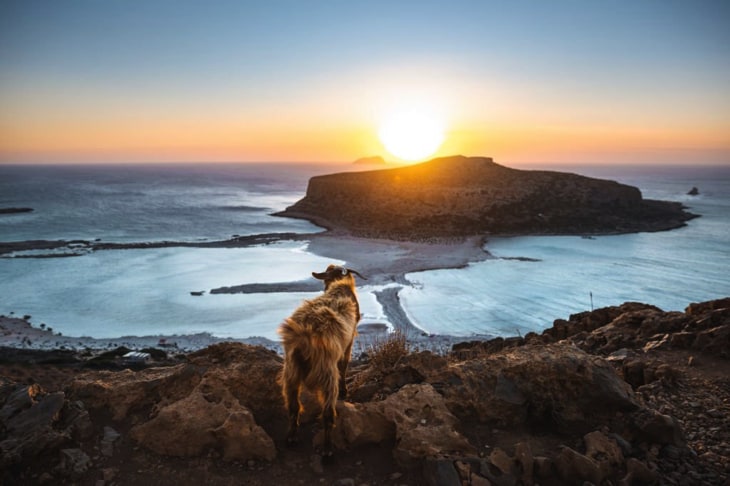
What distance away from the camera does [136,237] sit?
36.2 metres

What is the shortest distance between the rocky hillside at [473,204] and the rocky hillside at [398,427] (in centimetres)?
3278

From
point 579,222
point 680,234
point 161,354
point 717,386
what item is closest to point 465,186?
point 579,222

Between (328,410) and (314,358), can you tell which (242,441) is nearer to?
(328,410)

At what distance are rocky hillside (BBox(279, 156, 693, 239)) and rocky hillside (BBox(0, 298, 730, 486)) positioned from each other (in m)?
32.8

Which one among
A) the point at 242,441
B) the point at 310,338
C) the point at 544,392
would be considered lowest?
the point at 242,441

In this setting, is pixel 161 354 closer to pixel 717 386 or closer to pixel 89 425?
pixel 89 425

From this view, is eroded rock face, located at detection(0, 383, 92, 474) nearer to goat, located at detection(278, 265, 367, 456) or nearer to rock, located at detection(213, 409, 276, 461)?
rock, located at detection(213, 409, 276, 461)

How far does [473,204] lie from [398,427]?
144 feet

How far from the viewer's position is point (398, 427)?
3.40 m

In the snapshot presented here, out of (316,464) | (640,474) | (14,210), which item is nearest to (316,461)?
(316,464)

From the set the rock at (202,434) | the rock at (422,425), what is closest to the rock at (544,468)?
the rock at (422,425)

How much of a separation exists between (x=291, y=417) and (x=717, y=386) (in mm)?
4443

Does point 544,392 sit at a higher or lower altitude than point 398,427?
higher

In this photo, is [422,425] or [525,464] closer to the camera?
[525,464]
